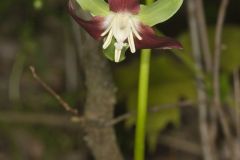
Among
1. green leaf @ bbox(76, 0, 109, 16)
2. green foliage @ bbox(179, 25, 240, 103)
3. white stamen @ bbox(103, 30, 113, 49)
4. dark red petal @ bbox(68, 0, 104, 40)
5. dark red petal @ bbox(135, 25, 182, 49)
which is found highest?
green leaf @ bbox(76, 0, 109, 16)

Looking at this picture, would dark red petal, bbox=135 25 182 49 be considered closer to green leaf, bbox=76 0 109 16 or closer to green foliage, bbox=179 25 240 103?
green leaf, bbox=76 0 109 16

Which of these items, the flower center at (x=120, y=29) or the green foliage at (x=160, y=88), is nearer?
the flower center at (x=120, y=29)

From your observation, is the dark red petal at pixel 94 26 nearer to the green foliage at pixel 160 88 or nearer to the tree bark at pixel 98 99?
the tree bark at pixel 98 99

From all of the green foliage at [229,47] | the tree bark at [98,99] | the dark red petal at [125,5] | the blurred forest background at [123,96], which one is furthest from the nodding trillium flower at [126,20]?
the green foliage at [229,47]

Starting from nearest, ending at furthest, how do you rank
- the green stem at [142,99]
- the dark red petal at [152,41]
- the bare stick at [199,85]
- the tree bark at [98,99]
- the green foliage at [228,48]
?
the dark red petal at [152,41], the green stem at [142,99], the tree bark at [98,99], the bare stick at [199,85], the green foliage at [228,48]

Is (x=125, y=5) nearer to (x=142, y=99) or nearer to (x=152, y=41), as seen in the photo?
(x=152, y=41)

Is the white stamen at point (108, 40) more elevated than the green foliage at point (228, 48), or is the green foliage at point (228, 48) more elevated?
the white stamen at point (108, 40)

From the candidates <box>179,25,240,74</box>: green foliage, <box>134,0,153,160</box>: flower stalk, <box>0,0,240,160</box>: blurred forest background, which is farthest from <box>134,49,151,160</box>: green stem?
<box>179,25,240,74</box>: green foliage

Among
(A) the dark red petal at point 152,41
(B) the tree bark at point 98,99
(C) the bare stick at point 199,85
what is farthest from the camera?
(C) the bare stick at point 199,85
